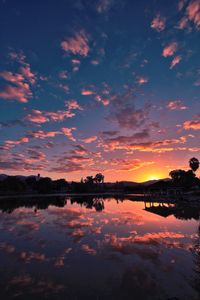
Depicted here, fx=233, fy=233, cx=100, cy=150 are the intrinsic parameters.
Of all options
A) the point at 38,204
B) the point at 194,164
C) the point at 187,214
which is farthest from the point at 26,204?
the point at 194,164

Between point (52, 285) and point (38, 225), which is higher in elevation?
point (38, 225)

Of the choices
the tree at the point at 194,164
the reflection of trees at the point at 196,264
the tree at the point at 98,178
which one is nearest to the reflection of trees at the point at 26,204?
the reflection of trees at the point at 196,264

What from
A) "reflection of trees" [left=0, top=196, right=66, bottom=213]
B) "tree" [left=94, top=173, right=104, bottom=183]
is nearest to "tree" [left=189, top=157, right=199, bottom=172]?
"reflection of trees" [left=0, top=196, right=66, bottom=213]

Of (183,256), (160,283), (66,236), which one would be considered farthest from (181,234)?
(160,283)

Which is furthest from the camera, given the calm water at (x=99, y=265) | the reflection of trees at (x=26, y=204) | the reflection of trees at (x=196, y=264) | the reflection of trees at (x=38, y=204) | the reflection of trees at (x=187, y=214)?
the reflection of trees at (x=38, y=204)

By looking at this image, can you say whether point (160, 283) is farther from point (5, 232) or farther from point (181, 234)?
point (5, 232)

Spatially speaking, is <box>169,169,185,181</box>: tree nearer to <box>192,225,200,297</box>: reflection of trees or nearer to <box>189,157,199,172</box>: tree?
<box>189,157,199,172</box>: tree

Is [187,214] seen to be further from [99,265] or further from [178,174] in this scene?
[178,174]

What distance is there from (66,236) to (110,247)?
4.50m

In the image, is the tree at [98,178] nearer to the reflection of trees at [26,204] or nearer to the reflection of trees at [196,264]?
the reflection of trees at [26,204]

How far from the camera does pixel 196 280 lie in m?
9.73

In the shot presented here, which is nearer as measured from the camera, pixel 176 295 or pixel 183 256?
pixel 176 295

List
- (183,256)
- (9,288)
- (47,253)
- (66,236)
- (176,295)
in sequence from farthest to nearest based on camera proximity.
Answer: (66,236)
(47,253)
(183,256)
(9,288)
(176,295)

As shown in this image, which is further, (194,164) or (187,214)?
(194,164)
